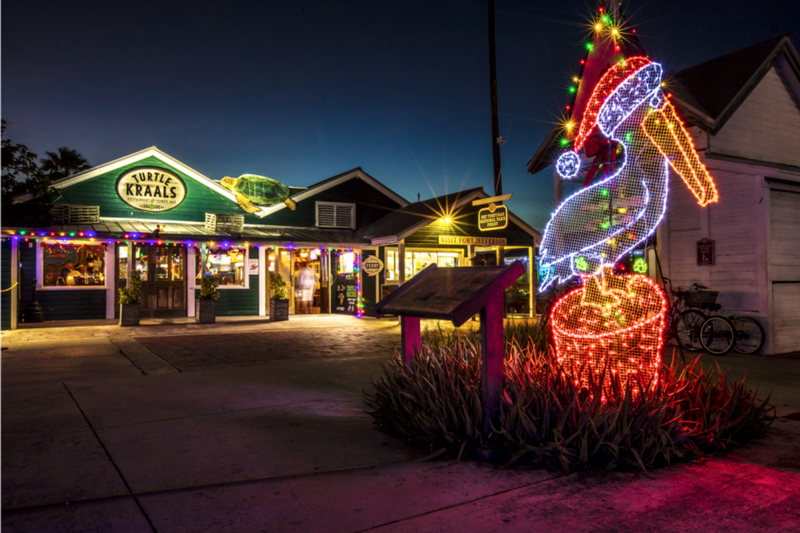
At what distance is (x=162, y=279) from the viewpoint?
16750mm

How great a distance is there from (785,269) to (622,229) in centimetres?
651

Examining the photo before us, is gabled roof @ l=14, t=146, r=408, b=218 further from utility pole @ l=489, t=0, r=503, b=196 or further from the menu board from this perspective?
utility pole @ l=489, t=0, r=503, b=196

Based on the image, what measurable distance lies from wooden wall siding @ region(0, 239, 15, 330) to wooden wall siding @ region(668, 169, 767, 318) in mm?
15242

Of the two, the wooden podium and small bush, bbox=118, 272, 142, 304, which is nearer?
the wooden podium

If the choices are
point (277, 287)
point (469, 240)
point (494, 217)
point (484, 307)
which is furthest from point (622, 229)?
point (277, 287)

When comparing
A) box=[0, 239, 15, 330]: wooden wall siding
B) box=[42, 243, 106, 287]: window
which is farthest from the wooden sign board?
box=[0, 239, 15, 330]: wooden wall siding

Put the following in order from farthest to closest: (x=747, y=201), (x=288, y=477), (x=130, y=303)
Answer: (x=130, y=303) → (x=747, y=201) → (x=288, y=477)

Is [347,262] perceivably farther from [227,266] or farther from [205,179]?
[205,179]

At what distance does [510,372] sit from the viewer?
209 inches

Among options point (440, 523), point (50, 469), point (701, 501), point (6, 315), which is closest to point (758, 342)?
point (701, 501)

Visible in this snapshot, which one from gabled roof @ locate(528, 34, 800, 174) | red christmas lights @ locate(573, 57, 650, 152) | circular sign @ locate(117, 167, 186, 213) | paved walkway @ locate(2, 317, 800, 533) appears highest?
gabled roof @ locate(528, 34, 800, 174)

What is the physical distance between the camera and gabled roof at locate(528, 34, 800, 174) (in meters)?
10.3

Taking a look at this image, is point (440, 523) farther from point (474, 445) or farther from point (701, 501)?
point (701, 501)

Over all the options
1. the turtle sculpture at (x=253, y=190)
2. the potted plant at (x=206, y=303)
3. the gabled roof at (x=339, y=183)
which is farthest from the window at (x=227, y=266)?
the gabled roof at (x=339, y=183)
